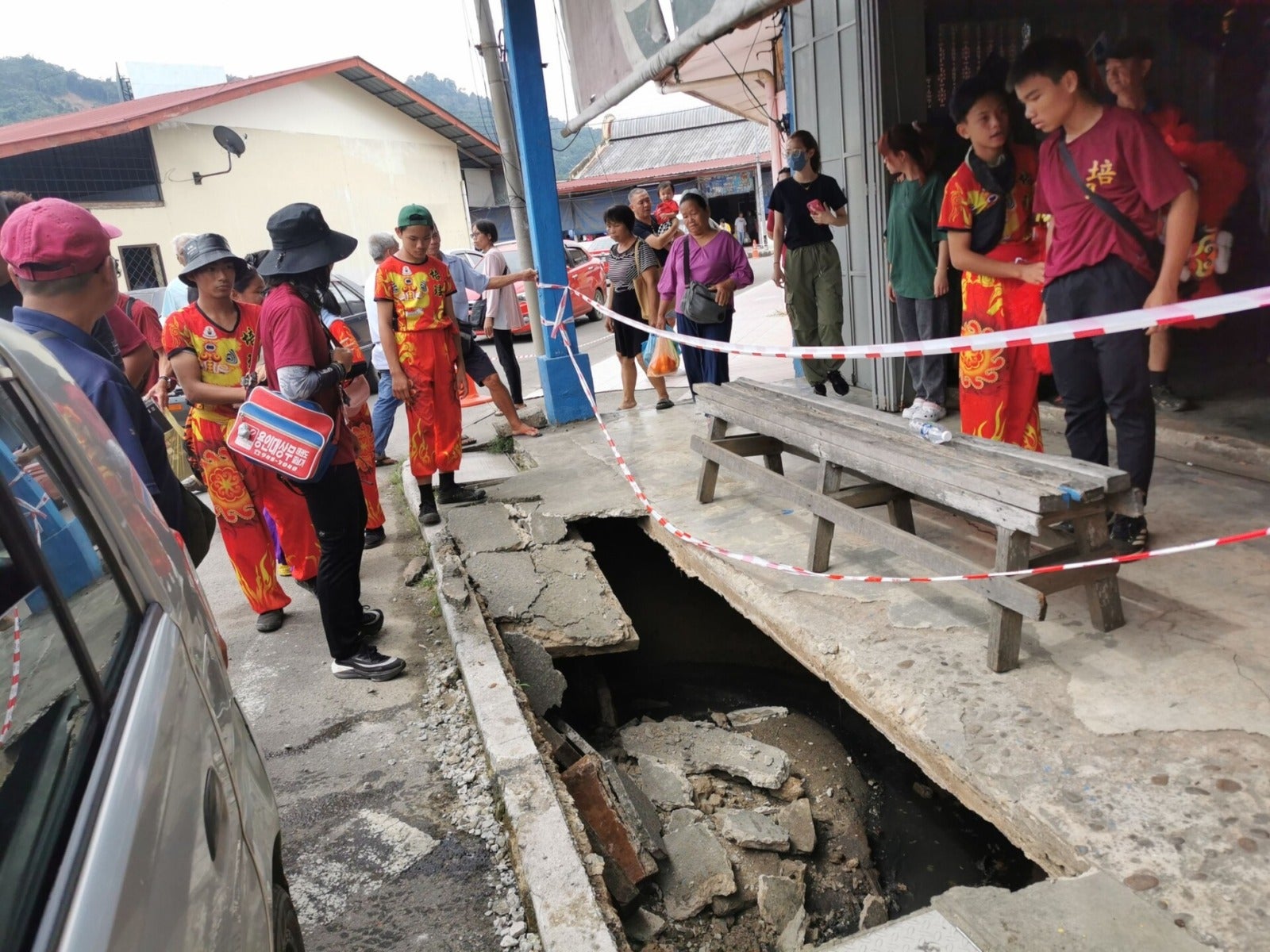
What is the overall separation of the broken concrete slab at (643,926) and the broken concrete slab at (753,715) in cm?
182

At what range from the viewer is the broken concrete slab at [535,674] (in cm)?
372

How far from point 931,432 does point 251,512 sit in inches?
119

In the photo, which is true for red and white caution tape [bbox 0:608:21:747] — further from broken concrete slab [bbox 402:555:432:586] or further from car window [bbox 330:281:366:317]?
car window [bbox 330:281:366:317]

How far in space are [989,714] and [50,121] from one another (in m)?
18.6

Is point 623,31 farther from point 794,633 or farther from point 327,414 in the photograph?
point 794,633

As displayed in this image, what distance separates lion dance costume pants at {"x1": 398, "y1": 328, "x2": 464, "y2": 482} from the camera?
5145mm

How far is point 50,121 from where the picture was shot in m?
15.9

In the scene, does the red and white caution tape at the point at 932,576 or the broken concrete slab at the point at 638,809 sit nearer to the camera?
the red and white caution tape at the point at 932,576

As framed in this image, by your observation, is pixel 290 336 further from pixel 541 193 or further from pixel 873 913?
pixel 541 193

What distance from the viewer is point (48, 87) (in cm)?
4891

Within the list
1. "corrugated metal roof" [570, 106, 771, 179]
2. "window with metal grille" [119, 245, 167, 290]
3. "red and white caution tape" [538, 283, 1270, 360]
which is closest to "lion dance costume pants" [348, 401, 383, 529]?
"red and white caution tape" [538, 283, 1270, 360]

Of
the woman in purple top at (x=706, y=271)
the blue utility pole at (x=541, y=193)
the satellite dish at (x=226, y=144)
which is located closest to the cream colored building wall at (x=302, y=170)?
the satellite dish at (x=226, y=144)

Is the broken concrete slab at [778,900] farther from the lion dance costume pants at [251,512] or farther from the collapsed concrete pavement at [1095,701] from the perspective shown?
the lion dance costume pants at [251,512]

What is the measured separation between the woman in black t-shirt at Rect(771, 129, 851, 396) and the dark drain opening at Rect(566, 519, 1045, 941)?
2.11m
